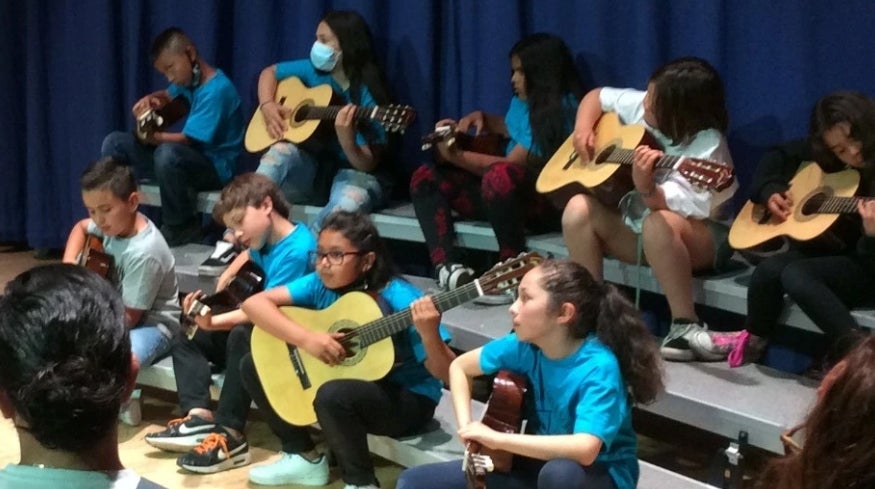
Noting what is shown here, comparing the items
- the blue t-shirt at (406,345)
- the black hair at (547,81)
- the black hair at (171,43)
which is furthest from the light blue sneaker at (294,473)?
the black hair at (171,43)

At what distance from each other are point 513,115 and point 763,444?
4.79ft

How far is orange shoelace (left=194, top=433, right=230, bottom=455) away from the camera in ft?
10.3

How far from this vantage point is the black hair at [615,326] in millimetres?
2342

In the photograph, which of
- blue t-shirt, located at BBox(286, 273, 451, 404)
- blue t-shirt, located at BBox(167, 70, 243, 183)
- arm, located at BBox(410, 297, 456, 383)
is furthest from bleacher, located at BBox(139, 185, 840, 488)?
blue t-shirt, located at BBox(167, 70, 243, 183)

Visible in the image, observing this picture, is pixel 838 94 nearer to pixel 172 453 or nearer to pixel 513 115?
pixel 513 115

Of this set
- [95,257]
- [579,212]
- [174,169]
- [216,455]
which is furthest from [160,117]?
[579,212]

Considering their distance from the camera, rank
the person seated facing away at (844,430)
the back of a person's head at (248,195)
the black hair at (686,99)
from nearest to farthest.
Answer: the person seated facing away at (844,430) < the black hair at (686,99) < the back of a person's head at (248,195)

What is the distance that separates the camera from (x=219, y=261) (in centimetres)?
399

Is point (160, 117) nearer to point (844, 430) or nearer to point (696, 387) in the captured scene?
point (696, 387)

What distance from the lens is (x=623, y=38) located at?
143 inches

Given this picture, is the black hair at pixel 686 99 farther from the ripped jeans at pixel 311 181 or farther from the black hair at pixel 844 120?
the ripped jeans at pixel 311 181

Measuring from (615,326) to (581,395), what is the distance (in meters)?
0.16

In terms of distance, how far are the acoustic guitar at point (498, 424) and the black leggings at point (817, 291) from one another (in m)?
0.81

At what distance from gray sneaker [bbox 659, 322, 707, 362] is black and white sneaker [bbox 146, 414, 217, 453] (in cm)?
130
